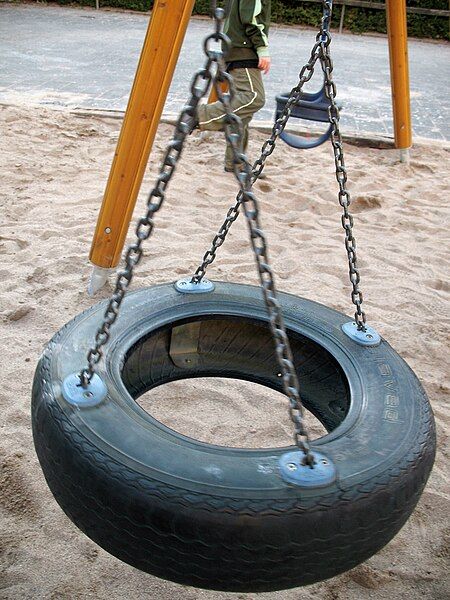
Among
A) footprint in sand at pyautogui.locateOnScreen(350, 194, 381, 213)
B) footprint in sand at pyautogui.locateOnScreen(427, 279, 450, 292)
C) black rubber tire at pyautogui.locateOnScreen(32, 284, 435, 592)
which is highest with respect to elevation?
black rubber tire at pyautogui.locateOnScreen(32, 284, 435, 592)

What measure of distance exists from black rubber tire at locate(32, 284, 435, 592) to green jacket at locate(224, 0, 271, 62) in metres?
2.78

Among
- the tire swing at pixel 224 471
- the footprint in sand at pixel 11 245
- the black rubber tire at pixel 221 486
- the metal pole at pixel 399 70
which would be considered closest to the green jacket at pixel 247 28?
the metal pole at pixel 399 70

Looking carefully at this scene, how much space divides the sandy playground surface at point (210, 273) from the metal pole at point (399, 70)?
21 centimetres

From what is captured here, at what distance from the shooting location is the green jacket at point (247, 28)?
379 centimetres

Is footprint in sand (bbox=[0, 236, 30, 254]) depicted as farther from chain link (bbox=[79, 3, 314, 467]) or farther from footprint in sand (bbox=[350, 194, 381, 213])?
chain link (bbox=[79, 3, 314, 467])

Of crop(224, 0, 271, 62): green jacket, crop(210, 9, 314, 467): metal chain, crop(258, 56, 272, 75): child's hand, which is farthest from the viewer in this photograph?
crop(258, 56, 272, 75): child's hand

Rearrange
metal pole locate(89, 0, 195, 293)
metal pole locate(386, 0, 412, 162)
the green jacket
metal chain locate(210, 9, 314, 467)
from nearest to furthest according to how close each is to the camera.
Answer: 1. metal chain locate(210, 9, 314, 467)
2. metal pole locate(89, 0, 195, 293)
3. the green jacket
4. metal pole locate(386, 0, 412, 162)

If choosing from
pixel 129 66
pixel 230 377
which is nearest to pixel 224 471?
pixel 230 377

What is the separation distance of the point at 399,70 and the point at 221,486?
13.2 feet

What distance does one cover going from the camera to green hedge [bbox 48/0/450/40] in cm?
1269

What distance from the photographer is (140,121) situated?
99.2 inches

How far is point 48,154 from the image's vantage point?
175 inches

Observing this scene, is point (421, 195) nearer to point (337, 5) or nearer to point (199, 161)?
point (199, 161)

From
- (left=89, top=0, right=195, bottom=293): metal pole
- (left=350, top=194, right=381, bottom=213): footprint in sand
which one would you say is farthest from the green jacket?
(left=89, top=0, right=195, bottom=293): metal pole
